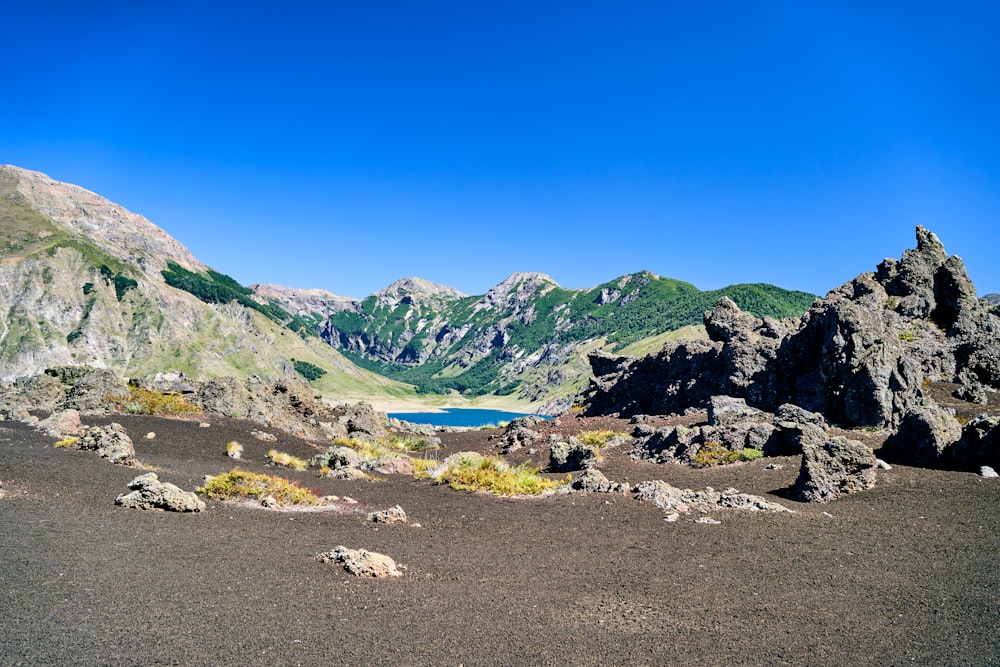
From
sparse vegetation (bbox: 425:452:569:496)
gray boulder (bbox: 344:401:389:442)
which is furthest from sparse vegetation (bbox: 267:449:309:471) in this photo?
gray boulder (bbox: 344:401:389:442)

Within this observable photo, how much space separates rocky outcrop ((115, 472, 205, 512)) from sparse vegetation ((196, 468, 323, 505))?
1768 millimetres

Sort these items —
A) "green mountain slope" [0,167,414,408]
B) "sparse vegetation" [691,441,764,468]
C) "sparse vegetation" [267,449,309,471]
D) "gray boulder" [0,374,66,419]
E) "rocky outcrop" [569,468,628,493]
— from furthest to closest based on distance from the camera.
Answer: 1. "green mountain slope" [0,167,414,408]
2. "gray boulder" [0,374,66,419]
3. "sparse vegetation" [267,449,309,471]
4. "sparse vegetation" [691,441,764,468]
5. "rocky outcrop" [569,468,628,493]

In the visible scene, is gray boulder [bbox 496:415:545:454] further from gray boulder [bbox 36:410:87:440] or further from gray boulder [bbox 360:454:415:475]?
gray boulder [bbox 36:410:87:440]

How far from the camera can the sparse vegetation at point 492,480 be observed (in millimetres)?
17359

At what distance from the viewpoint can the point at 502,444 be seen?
3216cm

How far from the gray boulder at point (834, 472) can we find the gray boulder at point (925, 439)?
2.54 meters

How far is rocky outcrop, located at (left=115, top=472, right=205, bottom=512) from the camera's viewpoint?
37.9ft

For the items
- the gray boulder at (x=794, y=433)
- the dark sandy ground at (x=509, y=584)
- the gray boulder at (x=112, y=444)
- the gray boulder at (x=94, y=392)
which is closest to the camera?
the dark sandy ground at (x=509, y=584)

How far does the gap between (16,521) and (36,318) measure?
151 meters

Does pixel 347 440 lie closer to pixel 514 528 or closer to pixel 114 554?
pixel 514 528

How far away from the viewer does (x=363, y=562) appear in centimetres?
909

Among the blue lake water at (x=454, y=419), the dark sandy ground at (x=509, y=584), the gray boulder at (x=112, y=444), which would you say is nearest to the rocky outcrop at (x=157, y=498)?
the dark sandy ground at (x=509, y=584)

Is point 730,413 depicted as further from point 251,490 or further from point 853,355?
point 251,490

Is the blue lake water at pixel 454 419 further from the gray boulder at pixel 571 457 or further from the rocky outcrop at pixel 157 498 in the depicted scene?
the rocky outcrop at pixel 157 498
